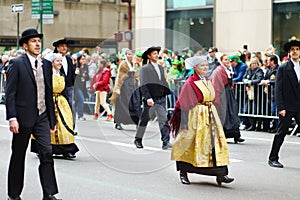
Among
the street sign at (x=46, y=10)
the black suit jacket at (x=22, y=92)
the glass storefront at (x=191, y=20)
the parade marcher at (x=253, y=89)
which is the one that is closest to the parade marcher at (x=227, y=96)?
the parade marcher at (x=253, y=89)

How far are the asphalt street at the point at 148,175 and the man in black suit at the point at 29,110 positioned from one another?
606 millimetres

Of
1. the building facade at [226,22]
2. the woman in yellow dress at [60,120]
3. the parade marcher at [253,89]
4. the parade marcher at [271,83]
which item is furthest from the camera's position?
the building facade at [226,22]

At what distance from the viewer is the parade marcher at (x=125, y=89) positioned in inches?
620

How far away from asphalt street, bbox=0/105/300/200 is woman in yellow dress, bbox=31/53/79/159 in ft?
0.62

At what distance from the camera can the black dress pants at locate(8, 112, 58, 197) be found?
743 cm

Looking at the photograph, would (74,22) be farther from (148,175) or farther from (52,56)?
(148,175)

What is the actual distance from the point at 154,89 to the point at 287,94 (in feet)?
9.21

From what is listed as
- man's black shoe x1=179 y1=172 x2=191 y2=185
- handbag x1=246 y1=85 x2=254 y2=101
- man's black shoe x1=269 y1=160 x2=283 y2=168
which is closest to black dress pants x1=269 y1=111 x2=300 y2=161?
man's black shoe x1=269 y1=160 x2=283 y2=168

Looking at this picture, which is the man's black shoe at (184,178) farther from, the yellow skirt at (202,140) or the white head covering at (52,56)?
the white head covering at (52,56)

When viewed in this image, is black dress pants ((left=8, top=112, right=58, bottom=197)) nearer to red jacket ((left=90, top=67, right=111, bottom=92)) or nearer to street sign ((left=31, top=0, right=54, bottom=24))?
red jacket ((left=90, top=67, right=111, bottom=92))

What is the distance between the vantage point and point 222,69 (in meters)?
13.2

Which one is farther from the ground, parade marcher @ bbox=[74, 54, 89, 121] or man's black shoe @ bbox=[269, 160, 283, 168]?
parade marcher @ bbox=[74, 54, 89, 121]

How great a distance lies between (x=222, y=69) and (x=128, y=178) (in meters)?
4.42

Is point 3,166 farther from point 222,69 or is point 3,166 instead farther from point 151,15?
point 151,15
